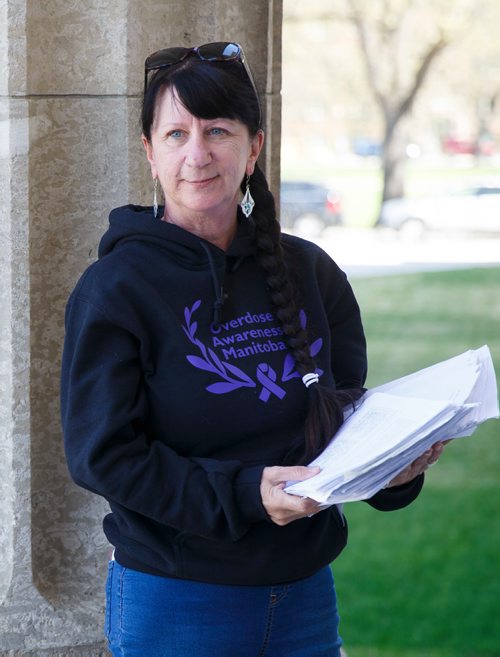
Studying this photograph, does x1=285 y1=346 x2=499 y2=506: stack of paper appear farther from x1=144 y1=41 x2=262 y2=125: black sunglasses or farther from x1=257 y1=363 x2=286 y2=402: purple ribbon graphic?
x1=144 y1=41 x2=262 y2=125: black sunglasses

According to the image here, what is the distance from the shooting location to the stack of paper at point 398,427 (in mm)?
1753

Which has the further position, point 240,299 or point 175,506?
point 240,299

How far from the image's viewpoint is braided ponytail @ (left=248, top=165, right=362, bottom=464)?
2.03 m

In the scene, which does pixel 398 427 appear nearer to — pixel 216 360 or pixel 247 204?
pixel 216 360

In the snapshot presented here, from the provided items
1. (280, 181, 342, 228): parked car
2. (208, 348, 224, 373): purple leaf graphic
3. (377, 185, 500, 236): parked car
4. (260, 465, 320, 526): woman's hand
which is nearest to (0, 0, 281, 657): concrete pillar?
(208, 348, 224, 373): purple leaf graphic

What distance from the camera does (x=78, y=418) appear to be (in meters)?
1.92

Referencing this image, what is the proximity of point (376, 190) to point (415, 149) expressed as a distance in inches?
290

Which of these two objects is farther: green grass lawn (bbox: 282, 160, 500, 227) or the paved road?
green grass lawn (bbox: 282, 160, 500, 227)

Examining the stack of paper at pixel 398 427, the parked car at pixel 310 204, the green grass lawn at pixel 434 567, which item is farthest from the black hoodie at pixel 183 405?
the parked car at pixel 310 204

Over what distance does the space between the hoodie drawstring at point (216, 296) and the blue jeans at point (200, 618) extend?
47cm

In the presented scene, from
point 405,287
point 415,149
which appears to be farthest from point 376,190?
point 405,287

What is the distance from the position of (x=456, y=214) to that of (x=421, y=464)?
68.3ft

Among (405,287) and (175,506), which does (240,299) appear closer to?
(175,506)

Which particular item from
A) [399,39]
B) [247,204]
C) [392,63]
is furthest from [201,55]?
[392,63]
